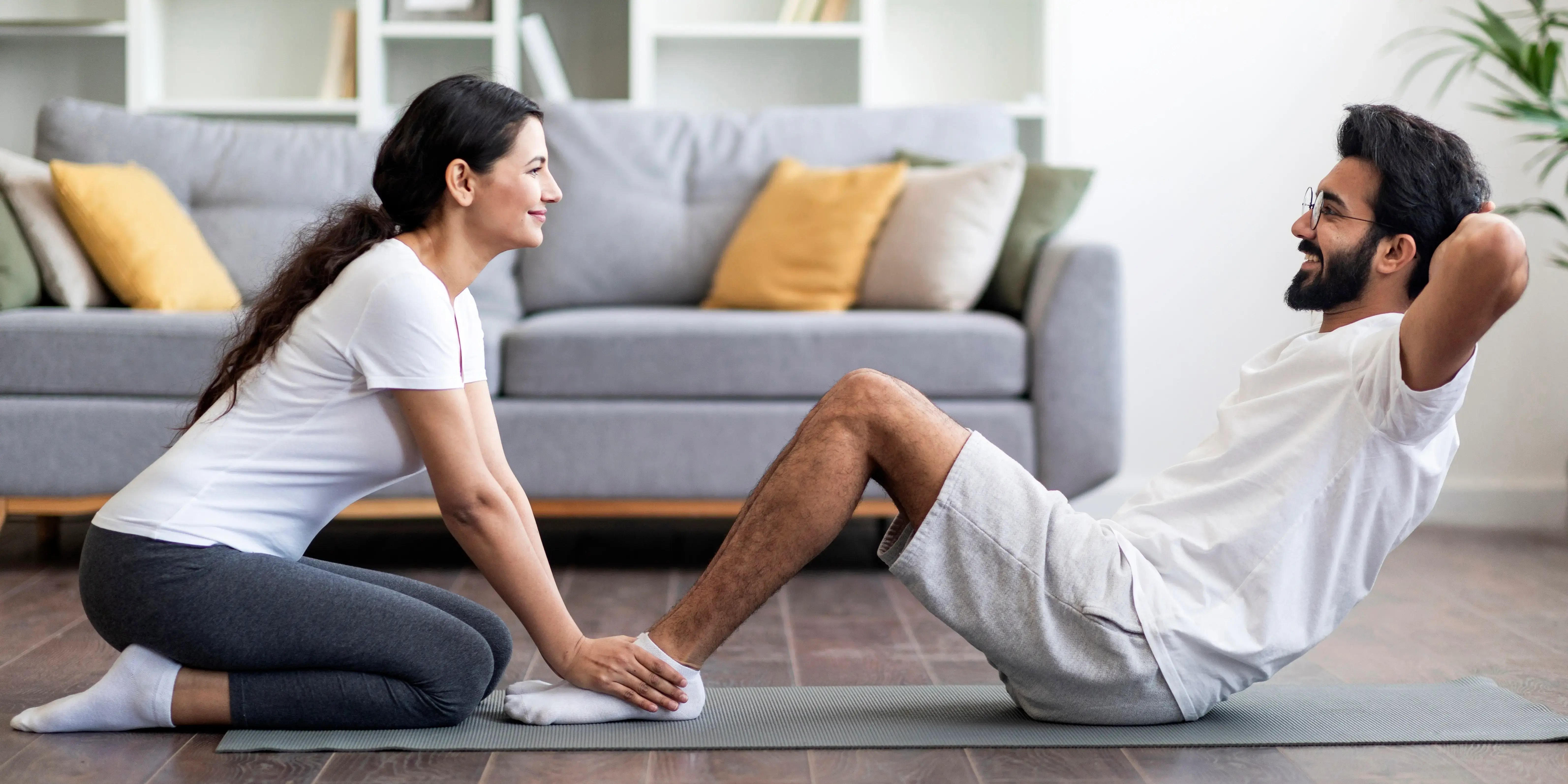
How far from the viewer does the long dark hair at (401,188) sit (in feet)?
5.17

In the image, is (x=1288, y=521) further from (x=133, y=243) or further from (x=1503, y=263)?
(x=133, y=243)

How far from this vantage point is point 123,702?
1600mm

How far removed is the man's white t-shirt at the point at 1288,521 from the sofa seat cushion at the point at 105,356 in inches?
76.5

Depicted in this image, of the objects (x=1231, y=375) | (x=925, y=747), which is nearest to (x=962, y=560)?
(x=925, y=747)

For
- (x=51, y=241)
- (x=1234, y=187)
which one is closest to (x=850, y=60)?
(x=1234, y=187)

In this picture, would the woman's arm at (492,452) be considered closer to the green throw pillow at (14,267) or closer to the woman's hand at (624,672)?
the woman's hand at (624,672)

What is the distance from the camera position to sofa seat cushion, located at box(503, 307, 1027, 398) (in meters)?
2.73

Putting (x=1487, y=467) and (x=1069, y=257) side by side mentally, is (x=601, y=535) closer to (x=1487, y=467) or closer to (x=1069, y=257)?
(x=1069, y=257)

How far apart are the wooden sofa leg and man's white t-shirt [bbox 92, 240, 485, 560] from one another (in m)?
1.50

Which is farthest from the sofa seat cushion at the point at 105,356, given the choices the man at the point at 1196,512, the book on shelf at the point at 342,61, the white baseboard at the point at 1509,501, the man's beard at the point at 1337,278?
the white baseboard at the point at 1509,501

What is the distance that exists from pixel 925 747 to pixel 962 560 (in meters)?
0.25

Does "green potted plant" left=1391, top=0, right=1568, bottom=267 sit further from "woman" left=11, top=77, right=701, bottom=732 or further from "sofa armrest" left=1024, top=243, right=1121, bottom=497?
"woman" left=11, top=77, right=701, bottom=732

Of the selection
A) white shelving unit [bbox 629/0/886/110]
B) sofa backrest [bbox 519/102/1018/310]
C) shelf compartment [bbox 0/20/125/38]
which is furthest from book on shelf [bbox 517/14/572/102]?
shelf compartment [bbox 0/20/125/38]

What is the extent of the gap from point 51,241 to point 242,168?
1.71ft
